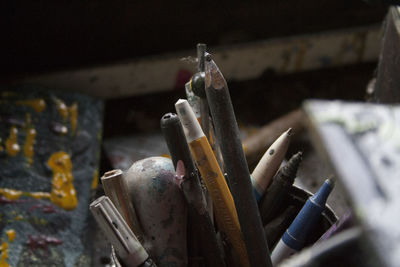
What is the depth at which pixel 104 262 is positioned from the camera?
81 cm

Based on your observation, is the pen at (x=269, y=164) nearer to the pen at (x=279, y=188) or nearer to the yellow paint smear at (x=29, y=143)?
the pen at (x=279, y=188)

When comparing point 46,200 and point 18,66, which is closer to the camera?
point 46,200

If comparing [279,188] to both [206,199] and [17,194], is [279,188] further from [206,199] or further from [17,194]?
Answer: [17,194]

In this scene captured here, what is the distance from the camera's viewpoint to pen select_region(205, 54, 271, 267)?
0.36m

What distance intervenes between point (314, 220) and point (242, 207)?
0.08 meters

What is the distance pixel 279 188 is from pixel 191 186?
0.32ft

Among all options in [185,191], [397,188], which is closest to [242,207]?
[185,191]

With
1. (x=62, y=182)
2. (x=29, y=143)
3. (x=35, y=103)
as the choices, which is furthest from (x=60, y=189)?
(x=35, y=103)

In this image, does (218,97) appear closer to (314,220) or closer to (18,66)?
(314,220)

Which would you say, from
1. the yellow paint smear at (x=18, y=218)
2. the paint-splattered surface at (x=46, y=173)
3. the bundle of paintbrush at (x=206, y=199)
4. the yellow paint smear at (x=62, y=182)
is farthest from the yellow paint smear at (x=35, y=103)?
the bundle of paintbrush at (x=206, y=199)

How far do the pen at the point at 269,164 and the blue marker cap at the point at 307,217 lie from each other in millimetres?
47

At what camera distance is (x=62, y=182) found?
855mm

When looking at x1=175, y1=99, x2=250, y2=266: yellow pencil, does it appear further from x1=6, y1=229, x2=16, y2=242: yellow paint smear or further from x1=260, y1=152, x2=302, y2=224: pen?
x1=6, y1=229, x2=16, y2=242: yellow paint smear

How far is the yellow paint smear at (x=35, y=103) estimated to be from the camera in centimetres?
96
